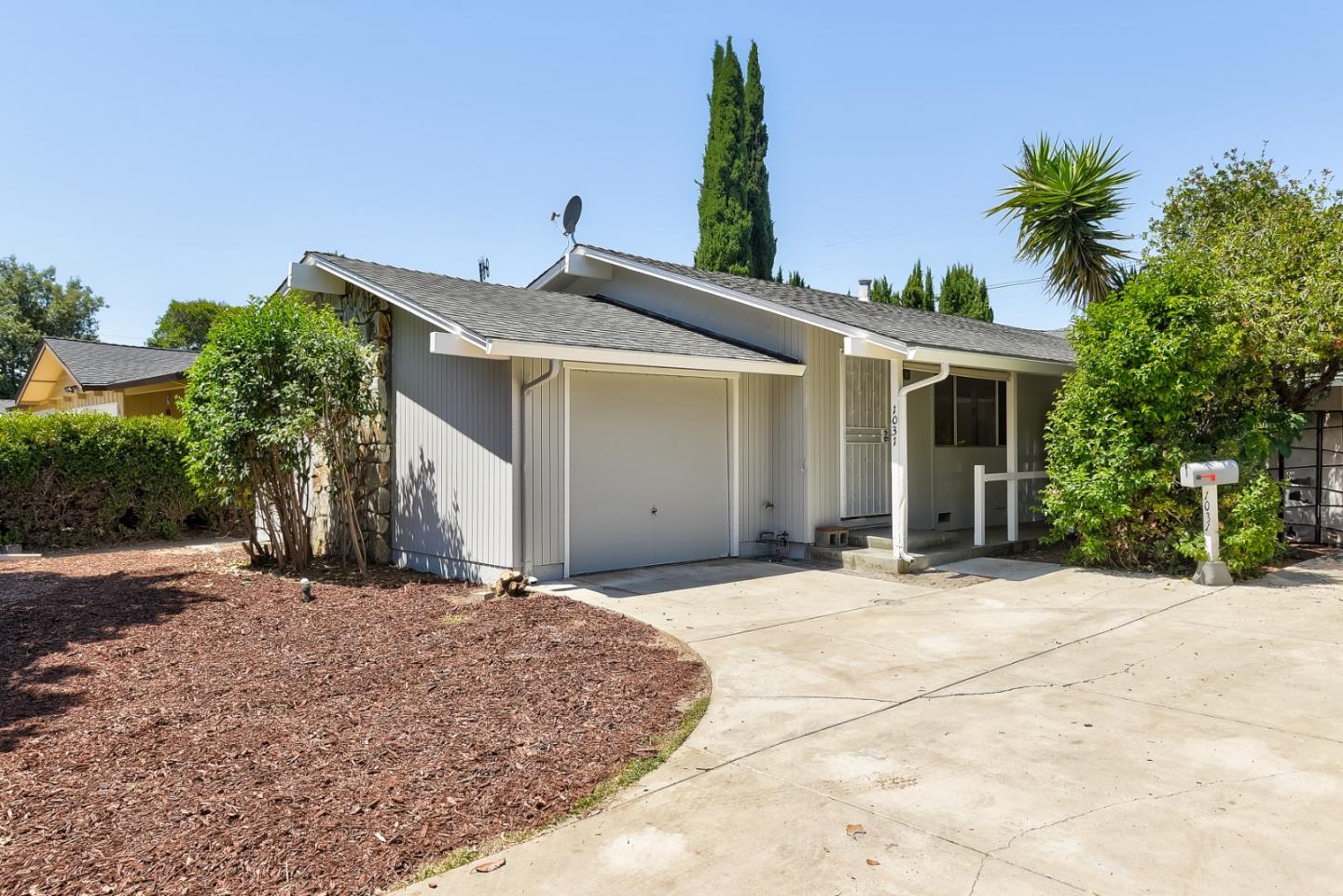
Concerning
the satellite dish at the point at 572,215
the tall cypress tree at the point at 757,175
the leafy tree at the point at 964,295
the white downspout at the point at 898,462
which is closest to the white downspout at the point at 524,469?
the white downspout at the point at 898,462

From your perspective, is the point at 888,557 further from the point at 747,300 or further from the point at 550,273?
the point at 550,273

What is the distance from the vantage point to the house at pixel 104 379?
16.5 m

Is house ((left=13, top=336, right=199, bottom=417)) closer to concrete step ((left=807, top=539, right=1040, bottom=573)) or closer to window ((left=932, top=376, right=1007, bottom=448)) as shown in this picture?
concrete step ((left=807, top=539, right=1040, bottom=573))

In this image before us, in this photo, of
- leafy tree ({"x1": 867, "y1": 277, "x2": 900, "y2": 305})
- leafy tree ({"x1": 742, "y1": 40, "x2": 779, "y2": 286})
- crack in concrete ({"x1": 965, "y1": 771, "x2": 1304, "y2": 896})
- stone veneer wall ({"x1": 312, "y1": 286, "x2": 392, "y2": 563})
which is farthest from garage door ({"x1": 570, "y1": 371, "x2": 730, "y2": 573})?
leafy tree ({"x1": 867, "y1": 277, "x2": 900, "y2": 305})

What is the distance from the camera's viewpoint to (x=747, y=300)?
938 centimetres

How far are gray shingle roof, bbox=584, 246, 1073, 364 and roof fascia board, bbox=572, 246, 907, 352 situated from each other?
0.25 feet

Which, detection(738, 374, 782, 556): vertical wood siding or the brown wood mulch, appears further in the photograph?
detection(738, 374, 782, 556): vertical wood siding

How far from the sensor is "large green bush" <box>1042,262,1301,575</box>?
789 centimetres

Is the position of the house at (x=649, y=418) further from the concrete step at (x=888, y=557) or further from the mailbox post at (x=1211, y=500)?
the mailbox post at (x=1211, y=500)

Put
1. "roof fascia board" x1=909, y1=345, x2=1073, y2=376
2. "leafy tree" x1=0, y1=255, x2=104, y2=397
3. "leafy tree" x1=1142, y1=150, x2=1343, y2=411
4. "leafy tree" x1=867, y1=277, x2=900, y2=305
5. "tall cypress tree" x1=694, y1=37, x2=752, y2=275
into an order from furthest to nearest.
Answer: "leafy tree" x1=0, y1=255, x2=104, y2=397, "leafy tree" x1=867, y1=277, x2=900, y2=305, "tall cypress tree" x1=694, y1=37, x2=752, y2=275, "leafy tree" x1=1142, y1=150, x2=1343, y2=411, "roof fascia board" x1=909, y1=345, x2=1073, y2=376

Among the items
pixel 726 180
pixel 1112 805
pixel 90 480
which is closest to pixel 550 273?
pixel 90 480

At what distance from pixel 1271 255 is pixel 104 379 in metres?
21.2

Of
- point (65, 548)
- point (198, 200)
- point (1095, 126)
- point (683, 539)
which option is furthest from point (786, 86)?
point (65, 548)

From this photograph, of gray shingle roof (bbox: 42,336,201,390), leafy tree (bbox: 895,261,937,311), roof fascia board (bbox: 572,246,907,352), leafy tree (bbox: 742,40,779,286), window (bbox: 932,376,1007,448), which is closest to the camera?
roof fascia board (bbox: 572,246,907,352)
